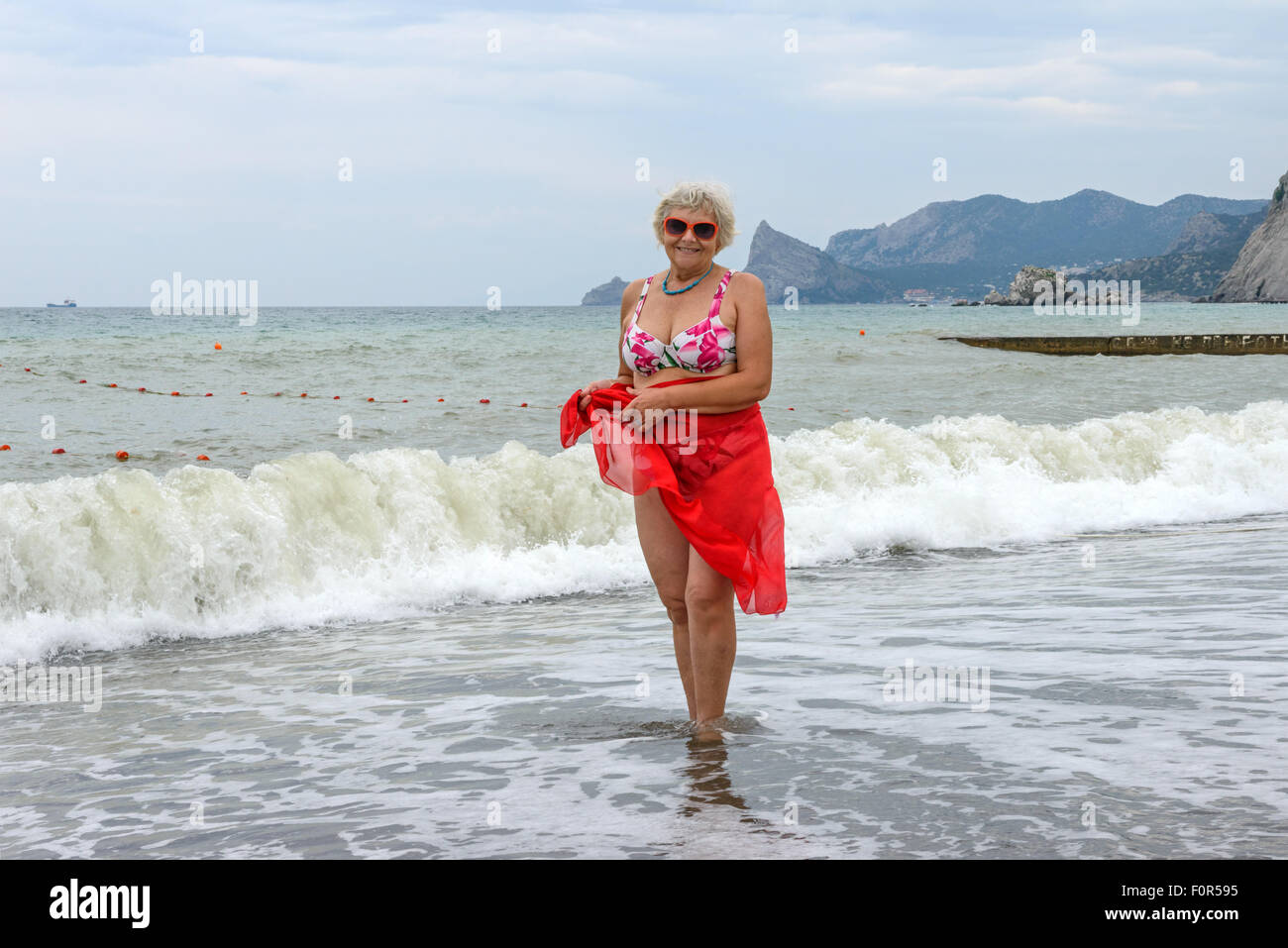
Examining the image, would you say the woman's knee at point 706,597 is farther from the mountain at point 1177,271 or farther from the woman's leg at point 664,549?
the mountain at point 1177,271

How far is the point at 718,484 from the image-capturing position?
14.6 ft

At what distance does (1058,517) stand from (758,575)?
8.46m

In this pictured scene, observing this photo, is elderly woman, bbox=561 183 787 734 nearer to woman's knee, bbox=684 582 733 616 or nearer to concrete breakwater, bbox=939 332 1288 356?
woman's knee, bbox=684 582 733 616

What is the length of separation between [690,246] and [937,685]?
2519 mm

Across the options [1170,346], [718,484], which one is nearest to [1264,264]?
[1170,346]

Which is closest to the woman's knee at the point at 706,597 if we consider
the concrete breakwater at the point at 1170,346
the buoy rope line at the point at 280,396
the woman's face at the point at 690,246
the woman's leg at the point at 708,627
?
the woman's leg at the point at 708,627

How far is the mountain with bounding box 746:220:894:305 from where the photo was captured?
166250 mm

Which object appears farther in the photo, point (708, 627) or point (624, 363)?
point (624, 363)

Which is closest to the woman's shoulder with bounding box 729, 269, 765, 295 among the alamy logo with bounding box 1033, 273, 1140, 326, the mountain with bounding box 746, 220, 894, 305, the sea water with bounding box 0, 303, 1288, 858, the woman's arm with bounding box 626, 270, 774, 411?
the woman's arm with bounding box 626, 270, 774, 411

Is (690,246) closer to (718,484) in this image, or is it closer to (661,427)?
(661,427)

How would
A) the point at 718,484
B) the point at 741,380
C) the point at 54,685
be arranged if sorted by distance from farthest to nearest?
the point at 54,685, the point at 718,484, the point at 741,380

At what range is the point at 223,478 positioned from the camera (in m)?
9.88
